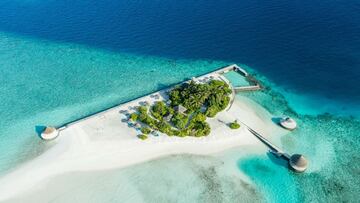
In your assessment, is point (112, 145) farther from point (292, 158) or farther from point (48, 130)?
point (292, 158)

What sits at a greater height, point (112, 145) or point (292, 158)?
point (112, 145)

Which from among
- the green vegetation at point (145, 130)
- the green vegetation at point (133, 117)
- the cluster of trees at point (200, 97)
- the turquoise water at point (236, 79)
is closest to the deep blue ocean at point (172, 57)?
the turquoise water at point (236, 79)

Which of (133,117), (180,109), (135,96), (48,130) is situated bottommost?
(180,109)

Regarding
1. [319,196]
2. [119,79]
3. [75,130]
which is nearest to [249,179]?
[319,196]

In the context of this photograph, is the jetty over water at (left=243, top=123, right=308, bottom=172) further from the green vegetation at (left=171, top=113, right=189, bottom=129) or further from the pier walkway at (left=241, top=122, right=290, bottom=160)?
the green vegetation at (left=171, top=113, right=189, bottom=129)

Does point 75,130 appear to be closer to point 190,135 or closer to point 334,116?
point 190,135

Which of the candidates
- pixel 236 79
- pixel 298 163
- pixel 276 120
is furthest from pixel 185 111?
pixel 298 163

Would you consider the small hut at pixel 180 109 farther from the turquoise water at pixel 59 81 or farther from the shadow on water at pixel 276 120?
the shadow on water at pixel 276 120
